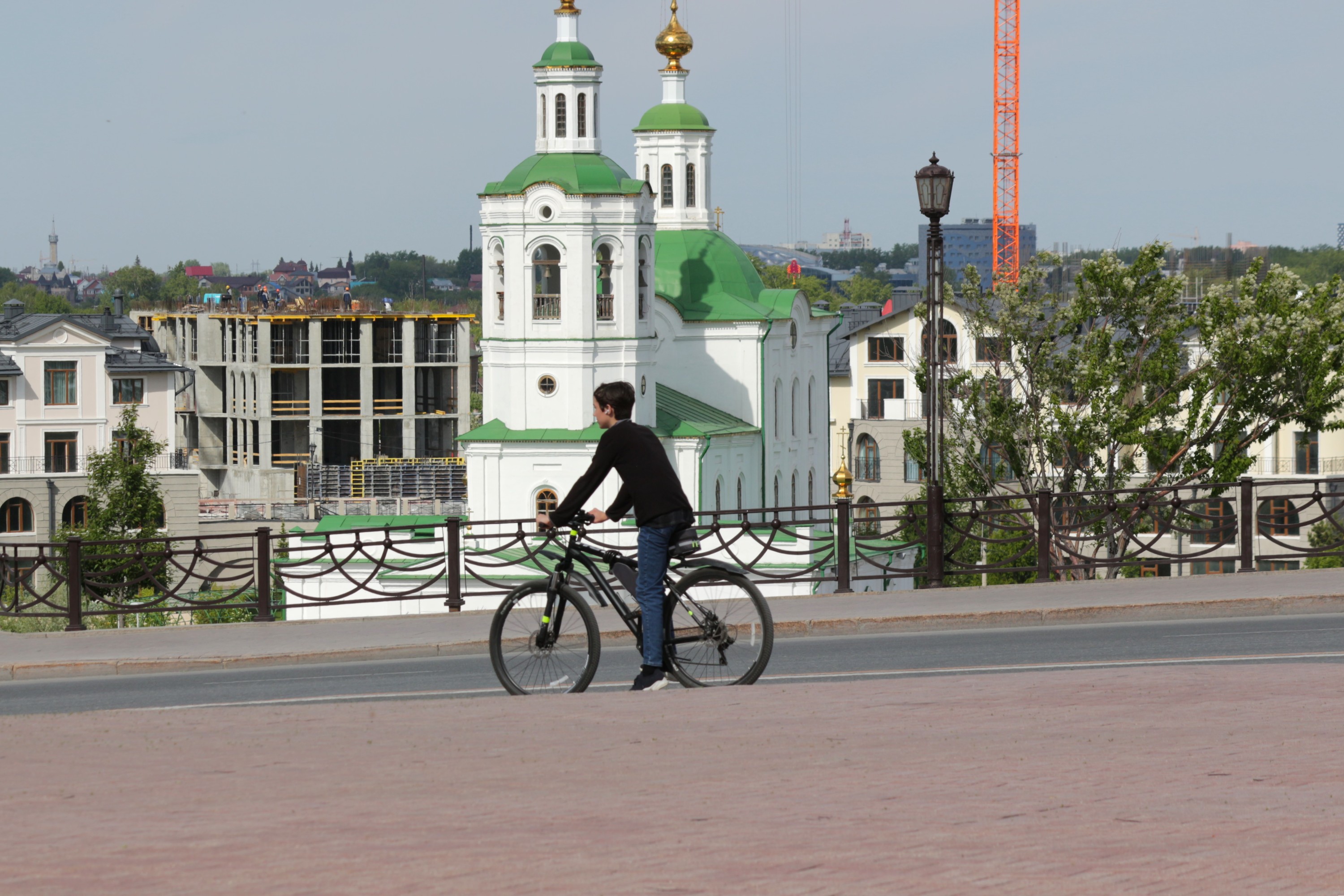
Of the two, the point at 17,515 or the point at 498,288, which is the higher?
the point at 498,288

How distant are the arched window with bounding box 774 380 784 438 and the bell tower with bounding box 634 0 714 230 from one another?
667 cm

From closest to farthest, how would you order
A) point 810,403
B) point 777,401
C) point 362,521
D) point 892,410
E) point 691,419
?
point 362,521, point 691,419, point 777,401, point 810,403, point 892,410

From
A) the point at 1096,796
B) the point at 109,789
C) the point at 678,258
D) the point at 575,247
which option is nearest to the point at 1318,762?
the point at 1096,796

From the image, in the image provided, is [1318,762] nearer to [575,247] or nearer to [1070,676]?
[1070,676]

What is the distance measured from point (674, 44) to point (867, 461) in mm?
34404

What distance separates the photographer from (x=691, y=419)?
58562mm

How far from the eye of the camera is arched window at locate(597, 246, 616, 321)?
5331cm

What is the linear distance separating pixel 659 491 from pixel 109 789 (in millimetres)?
3965

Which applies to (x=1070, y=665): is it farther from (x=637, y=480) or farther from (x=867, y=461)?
(x=867, y=461)

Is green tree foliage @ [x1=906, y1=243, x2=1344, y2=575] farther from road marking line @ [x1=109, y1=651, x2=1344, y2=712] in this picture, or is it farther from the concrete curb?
road marking line @ [x1=109, y1=651, x2=1344, y2=712]

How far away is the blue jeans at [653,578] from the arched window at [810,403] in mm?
55885

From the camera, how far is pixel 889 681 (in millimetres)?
11547

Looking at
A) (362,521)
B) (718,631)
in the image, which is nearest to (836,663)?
(718,631)

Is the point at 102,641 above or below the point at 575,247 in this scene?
below
